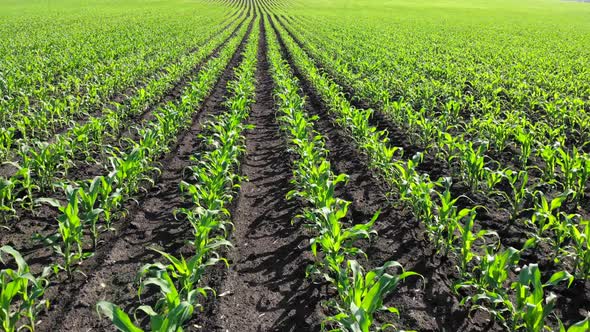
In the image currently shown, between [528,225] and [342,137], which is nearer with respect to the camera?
[528,225]

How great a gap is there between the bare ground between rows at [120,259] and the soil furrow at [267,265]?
28.5 inches

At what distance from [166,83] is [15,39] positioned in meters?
14.2

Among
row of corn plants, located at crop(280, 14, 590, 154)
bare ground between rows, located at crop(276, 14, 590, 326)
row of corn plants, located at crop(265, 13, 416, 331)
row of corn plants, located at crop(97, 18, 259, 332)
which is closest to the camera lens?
row of corn plants, located at crop(97, 18, 259, 332)

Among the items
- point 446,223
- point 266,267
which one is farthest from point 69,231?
point 446,223

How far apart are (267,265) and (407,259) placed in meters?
1.44

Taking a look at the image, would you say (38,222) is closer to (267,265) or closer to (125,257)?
(125,257)

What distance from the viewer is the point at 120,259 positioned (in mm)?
4090

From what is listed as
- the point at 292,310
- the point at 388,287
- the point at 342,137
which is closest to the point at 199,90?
the point at 342,137

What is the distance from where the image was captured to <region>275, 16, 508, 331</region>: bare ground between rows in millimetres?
3363

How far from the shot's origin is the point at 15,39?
19.8 m

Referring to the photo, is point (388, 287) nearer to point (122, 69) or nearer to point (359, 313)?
point (359, 313)

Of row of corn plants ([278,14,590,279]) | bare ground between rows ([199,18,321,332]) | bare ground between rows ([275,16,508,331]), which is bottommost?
bare ground between rows ([199,18,321,332])

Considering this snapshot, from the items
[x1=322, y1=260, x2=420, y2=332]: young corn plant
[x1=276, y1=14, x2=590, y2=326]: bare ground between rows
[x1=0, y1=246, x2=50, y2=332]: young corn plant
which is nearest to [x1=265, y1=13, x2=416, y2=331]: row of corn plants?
[x1=322, y1=260, x2=420, y2=332]: young corn plant

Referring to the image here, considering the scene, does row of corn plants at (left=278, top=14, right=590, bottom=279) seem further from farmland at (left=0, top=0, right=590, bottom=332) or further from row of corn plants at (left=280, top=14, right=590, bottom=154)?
row of corn plants at (left=280, top=14, right=590, bottom=154)
